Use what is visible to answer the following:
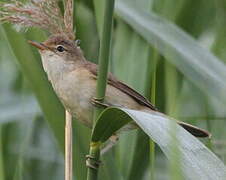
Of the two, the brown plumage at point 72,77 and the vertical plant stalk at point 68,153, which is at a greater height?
the brown plumage at point 72,77

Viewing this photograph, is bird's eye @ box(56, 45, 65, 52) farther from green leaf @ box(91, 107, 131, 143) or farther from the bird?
green leaf @ box(91, 107, 131, 143)

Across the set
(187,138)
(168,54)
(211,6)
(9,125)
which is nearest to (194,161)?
(187,138)

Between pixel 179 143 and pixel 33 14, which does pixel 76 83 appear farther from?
pixel 179 143

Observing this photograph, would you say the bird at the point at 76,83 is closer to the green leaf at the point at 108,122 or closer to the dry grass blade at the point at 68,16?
the dry grass blade at the point at 68,16

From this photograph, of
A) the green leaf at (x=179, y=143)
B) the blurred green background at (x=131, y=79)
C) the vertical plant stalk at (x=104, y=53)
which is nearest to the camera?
the green leaf at (x=179, y=143)

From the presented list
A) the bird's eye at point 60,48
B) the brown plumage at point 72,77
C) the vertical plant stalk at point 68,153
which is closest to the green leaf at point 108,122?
the vertical plant stalk at point 68,153

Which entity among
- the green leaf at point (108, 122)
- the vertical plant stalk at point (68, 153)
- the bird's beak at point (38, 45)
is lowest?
the vertical plant stalk at point (68, 153)

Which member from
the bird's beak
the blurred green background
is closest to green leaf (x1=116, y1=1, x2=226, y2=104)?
the blurred green background

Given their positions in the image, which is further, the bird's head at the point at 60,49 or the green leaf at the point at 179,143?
the bird's head at the point at 60,49

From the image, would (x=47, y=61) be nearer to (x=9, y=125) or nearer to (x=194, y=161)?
(x=9, y=125)
